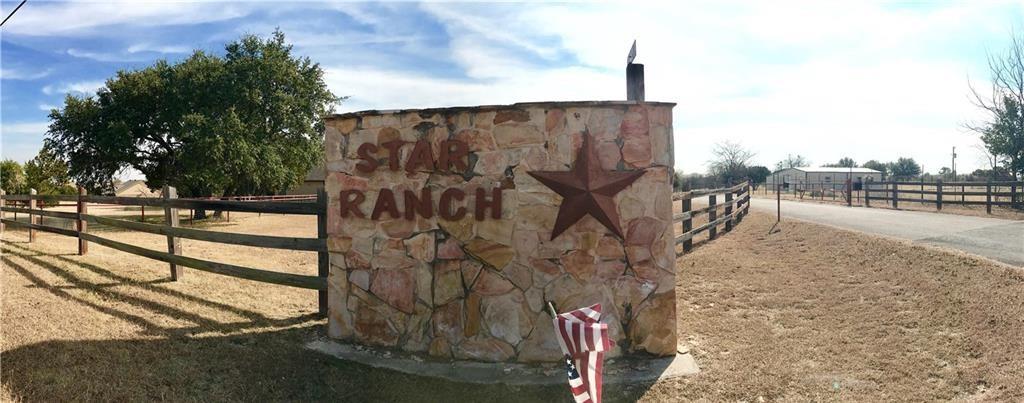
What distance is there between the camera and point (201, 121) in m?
20.1

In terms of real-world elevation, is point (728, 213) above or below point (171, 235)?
below

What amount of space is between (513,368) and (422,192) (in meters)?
1.72

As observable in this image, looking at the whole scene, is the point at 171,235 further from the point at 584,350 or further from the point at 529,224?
the point at 584,350

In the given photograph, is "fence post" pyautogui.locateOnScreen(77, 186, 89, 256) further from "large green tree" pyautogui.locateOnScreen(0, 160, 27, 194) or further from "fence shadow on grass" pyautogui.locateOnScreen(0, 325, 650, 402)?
"large green tree" pyautogui.locateOnScreen(0, 160, 27, 194)

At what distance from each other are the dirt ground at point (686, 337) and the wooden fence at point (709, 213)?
2.12 m

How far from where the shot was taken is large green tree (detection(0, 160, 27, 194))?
39.8 metres

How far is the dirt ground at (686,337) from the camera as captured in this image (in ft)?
12.6

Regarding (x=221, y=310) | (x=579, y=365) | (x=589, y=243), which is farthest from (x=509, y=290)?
(x=221, y=310)

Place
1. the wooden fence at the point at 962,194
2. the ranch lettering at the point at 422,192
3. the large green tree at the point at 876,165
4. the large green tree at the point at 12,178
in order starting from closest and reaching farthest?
the ranch lettering at the point at 422,192, the wooden fence at the point at 962,194, the large green tree at the point at 12,178, the large green tree at the point at 876,165

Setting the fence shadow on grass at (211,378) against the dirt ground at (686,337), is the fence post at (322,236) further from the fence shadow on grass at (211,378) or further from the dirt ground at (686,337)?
the fence shadow on grass at (211,378)

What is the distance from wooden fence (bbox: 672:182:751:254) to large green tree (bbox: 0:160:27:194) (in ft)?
164

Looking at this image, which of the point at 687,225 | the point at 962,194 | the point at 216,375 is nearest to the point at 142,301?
the point at 216,375

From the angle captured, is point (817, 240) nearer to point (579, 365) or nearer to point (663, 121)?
point (663, 121)

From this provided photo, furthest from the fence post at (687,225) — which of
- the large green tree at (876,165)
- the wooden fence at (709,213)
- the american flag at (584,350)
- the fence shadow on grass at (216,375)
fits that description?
the large green tree at (876,165)
